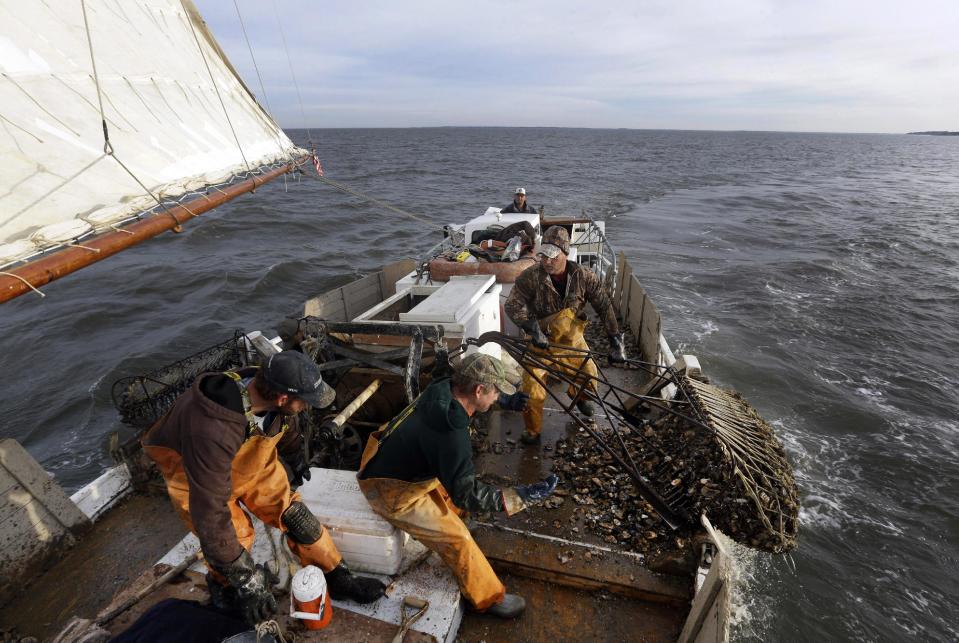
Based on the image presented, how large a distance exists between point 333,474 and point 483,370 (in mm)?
1823

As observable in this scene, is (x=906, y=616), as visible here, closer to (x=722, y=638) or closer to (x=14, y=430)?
(x=722, y=638)

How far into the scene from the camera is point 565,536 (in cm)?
429

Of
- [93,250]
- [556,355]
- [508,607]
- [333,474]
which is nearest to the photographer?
[508,607]

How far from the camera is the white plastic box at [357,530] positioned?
337 centimetres

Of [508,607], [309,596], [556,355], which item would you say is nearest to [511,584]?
[508,607]

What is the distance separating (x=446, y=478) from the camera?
10.1ft

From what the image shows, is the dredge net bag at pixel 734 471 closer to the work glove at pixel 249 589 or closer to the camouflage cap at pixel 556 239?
the camouflage cap at pixel 556 239

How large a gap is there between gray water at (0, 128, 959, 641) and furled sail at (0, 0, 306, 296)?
24.6ft

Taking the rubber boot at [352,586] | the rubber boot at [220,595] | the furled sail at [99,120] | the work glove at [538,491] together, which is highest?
the furled sail at [99,120]

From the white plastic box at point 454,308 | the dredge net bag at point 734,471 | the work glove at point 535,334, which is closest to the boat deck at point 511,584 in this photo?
the dredge net bag at point 734,471

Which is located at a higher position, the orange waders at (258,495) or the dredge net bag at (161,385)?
the orange waders at (258,495)

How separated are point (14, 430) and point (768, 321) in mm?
22243

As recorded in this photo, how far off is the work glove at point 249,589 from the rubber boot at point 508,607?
161 centimetres

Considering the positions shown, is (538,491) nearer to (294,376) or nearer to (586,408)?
(294,376)
